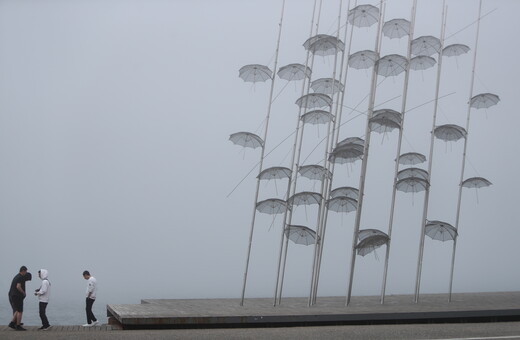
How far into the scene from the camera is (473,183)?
21297mm

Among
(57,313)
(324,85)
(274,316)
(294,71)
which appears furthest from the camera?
(57,313)

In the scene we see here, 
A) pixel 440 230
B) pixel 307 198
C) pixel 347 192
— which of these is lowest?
pixel 440 230

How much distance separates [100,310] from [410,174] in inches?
1322

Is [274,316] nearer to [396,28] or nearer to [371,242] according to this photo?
[371,242]

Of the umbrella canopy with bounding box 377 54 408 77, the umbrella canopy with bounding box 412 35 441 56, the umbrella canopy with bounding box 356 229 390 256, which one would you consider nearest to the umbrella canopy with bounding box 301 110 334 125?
the umbrella canopy with bounding box 377 54 408 77

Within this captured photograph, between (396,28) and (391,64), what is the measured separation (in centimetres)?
164

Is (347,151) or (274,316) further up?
(347,151)

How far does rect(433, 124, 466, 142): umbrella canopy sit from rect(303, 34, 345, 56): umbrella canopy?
3.31m

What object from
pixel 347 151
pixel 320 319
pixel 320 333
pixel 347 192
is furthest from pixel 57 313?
pixel 320 333

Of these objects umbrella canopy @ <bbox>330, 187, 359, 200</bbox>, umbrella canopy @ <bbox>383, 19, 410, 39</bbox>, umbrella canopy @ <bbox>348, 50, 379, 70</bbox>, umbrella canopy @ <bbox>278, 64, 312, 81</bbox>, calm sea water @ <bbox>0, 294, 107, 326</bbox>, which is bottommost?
calm sea water @ <bbox>0, 294, 107, 326</bbox>

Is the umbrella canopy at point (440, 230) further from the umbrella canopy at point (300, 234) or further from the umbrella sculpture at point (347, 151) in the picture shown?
the umbrella canopy at point (300, 234)

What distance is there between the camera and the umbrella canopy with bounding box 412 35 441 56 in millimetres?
20266

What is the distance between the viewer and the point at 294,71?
2027 cm

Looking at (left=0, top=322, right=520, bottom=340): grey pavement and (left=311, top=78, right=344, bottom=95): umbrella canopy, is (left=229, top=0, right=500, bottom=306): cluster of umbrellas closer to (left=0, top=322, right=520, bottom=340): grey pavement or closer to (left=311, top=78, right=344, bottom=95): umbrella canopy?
(left=311, top=78, right=344, bottom=95): umbrella canopy
